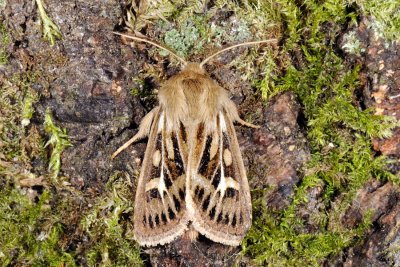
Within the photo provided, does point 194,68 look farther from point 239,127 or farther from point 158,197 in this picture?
point 158,197

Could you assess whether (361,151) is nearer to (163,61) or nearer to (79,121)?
(163,61)

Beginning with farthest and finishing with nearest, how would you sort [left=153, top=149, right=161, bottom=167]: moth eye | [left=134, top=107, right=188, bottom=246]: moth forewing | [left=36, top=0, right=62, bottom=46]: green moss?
1. [left=153, top=149, right=161, bottom=167]: moth eye
2. [left=134, top=107, right=188, bottom=246]: moth forewing
3. [left=36, top=0, right=62, bottom=46]: green moss

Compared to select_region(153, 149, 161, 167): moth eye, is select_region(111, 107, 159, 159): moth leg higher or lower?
higher

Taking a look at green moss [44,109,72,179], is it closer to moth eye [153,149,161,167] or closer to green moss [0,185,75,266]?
green moss [0,185,75,266]

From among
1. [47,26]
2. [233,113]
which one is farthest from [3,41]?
[233,113]

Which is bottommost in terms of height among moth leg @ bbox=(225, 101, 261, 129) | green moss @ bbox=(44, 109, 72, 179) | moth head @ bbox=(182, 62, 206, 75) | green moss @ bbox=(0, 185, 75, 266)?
green moss @ bbox=(0, 185, 75, 266)

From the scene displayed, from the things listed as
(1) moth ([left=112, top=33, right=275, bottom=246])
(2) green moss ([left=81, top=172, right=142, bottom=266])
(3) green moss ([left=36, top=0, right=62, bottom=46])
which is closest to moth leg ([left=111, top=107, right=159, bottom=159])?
(1) moth ([left=112, top=33, right=275, bottom=246])

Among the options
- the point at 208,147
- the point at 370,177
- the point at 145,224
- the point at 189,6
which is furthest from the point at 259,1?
the point at 145,224
